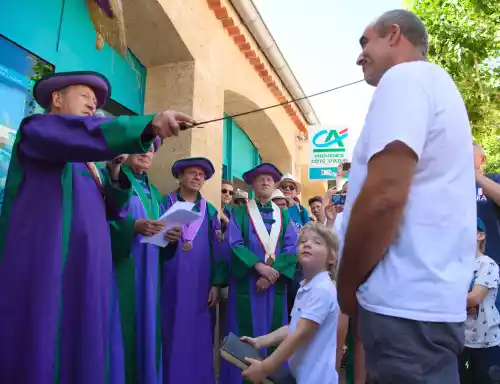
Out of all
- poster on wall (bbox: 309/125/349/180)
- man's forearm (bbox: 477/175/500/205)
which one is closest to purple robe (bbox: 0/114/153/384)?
man's forearm (bbox: 477/175/500/205)

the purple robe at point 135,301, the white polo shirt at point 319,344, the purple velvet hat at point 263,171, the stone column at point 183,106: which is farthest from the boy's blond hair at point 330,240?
the stone column at point 183,106

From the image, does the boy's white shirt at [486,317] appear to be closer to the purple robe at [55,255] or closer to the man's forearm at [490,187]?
the man's forearm at [490,187]

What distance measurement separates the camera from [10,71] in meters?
3.08

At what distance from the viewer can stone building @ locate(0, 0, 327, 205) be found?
10.5 ft

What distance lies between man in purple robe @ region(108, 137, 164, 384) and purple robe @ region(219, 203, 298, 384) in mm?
844

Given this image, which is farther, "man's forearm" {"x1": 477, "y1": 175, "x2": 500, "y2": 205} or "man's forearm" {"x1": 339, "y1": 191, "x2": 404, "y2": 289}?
"man's forearm" {"x1": 477, "y1": 175, "x2": 500, "y2": 205}

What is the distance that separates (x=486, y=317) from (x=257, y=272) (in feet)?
5.82

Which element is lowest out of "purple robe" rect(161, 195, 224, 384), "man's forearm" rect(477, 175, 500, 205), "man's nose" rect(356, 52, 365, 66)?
"purple robe" rect(161, 195, 224, 384)

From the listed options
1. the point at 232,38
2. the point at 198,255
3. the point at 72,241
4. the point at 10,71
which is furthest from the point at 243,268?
the point at 232,38

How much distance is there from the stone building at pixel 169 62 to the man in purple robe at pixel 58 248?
110 cm

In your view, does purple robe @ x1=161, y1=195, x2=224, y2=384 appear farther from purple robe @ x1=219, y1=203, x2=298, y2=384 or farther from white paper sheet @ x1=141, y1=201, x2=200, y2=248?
white paper sheet @ x1=141, y1=201, x2=200, y2=248

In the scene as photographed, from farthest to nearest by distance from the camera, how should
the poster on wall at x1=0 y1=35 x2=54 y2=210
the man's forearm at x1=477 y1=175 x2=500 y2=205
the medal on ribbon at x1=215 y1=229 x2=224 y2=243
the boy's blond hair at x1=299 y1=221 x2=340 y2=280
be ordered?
the medal on ribbon at x1=215 y1=229 x2=224 y2=243 → the man's forearm at x1=477 y1=175 x2=500 y2=205 → the poster on wall at x1=0 y1=35 x2=54 y2=210 → the boy's blond hair at x1=299 y1=221 x2=340 y2=280

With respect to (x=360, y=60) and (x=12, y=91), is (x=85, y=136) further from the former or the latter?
(x=12, y=91)

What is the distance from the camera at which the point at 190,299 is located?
12.3 feet
